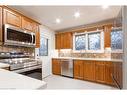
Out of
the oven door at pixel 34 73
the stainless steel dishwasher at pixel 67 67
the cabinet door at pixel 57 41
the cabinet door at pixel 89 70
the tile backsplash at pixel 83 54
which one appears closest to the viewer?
the oven door at pixel 34 73

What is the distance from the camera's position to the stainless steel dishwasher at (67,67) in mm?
4191

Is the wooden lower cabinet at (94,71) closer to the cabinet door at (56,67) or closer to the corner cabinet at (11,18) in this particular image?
the cabinet door at (56,67)

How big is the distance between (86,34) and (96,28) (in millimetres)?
507

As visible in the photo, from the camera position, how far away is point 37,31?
10.9 feet

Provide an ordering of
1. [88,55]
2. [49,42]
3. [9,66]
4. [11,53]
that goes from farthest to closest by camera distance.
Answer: [49,42] < [88,55] < [11,53] < [9,66]

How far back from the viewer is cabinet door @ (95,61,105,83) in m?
3.32

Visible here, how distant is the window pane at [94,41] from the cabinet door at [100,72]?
83 centimetres

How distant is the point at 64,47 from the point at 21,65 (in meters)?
2.69

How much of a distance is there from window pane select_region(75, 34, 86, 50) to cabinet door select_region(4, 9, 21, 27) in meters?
2.60

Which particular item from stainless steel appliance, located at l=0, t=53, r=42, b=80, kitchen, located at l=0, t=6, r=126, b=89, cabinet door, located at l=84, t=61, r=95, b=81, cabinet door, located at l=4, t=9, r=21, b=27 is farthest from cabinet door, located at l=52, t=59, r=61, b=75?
cabinet door, located at l=4, t=9, r=21, b=27

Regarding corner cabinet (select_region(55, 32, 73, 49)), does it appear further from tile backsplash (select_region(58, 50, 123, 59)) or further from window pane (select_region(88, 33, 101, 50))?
window pane (select_region(88, 33, 101, 50))

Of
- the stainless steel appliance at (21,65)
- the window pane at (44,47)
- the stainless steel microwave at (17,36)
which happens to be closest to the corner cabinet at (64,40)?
the window pane at (44,47)
